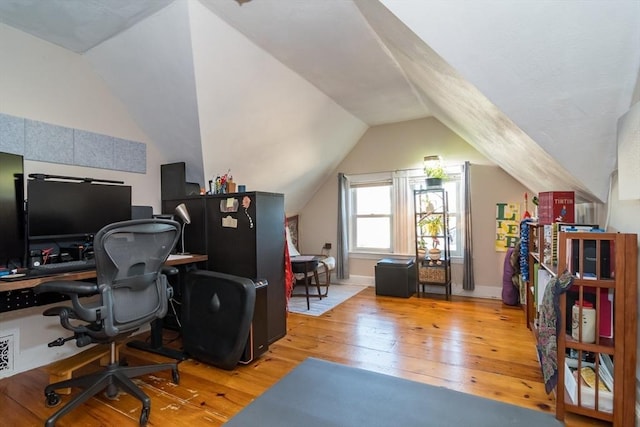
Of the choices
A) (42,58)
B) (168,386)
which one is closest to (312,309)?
(168,386)

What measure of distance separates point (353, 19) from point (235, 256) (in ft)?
6.86

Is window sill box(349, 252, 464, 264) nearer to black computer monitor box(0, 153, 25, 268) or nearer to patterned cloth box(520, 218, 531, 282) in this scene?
patterned cloth box(520, 218, 531, 282)

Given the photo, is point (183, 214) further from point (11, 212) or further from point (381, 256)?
point (381, 256)

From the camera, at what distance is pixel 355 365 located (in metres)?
2.36

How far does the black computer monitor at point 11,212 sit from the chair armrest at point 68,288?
579 mm

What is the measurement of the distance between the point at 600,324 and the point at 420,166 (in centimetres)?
321

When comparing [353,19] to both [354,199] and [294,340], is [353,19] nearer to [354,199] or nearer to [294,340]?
[294,340]

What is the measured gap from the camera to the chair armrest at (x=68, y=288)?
159 cm

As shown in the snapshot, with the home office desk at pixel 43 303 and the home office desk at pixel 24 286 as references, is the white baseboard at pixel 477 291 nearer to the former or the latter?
the home office desk at pixel 43 303

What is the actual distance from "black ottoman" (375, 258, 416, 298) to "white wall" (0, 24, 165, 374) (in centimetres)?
338

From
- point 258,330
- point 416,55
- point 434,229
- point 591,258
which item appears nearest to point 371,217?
point 434,229

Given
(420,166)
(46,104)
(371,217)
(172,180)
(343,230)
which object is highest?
(46,104)

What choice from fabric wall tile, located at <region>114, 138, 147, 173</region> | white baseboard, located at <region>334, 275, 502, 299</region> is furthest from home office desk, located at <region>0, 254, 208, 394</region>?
white baseboard, located at <region>334, 275, 502, 299</region>

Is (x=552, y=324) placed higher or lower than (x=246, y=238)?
lower
